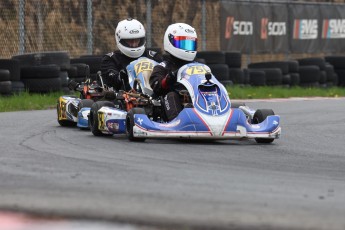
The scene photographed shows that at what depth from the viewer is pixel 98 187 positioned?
686cm

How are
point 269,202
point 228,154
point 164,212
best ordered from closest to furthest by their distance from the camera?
point 164,212, point 269,202, point 228,154

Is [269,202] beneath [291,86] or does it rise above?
above

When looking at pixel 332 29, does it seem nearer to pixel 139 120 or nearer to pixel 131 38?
pixel 131 38

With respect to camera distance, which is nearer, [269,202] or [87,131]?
[269,202]

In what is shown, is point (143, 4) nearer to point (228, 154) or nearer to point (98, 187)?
point (228, 154)

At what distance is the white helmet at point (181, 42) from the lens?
11258 mm

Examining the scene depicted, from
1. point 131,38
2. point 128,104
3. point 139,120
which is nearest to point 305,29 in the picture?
point 131,38

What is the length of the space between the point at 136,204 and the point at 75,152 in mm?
3283

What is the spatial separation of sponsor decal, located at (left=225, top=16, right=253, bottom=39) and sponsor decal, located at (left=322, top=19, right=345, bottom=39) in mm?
3576

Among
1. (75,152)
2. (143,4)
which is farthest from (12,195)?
(143,4)

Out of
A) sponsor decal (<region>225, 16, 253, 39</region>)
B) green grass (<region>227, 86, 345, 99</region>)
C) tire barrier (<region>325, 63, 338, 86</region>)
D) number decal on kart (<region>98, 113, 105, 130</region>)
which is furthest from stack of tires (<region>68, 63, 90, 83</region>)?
tire barrier (<region>325, 63, 338, 86</region>)

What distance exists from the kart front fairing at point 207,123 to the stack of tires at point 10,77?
6439mm

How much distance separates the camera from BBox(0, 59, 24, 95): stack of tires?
645 inches

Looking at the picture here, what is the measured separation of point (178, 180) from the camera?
286 inches
